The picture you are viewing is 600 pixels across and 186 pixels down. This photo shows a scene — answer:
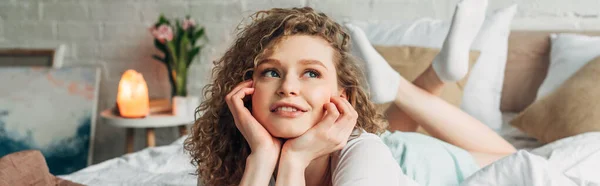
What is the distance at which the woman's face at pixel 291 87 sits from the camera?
77 centimetres

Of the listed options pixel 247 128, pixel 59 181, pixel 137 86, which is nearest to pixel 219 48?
pixel 137 86

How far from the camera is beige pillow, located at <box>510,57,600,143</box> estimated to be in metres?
1.46

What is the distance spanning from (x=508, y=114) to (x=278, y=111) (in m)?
1.40

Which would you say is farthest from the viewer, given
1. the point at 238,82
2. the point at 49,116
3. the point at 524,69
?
the point at 49,116

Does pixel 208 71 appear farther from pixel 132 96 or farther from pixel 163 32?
pixel 132 96

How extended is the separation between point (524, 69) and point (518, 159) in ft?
3.59

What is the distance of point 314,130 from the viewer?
79cm

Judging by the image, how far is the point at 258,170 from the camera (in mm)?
780

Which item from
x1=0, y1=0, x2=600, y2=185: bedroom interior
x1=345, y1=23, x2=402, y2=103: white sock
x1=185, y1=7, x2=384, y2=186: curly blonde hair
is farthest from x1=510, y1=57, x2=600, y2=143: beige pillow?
x1=185, y1=7, x2=384, y2=186: curly blonde hair

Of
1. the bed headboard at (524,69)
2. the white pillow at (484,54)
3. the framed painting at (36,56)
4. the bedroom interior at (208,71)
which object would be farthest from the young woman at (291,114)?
the framed painting at (36,56)

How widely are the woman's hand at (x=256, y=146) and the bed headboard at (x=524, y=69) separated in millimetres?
1369

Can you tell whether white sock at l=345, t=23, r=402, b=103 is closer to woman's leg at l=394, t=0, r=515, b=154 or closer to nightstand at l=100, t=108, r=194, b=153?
woman's leg at l=394, t=0, r=515, b=154

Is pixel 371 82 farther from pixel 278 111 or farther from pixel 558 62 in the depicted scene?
pixel 558 62

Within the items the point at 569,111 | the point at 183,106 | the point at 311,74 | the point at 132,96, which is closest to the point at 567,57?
the point at 569,111
